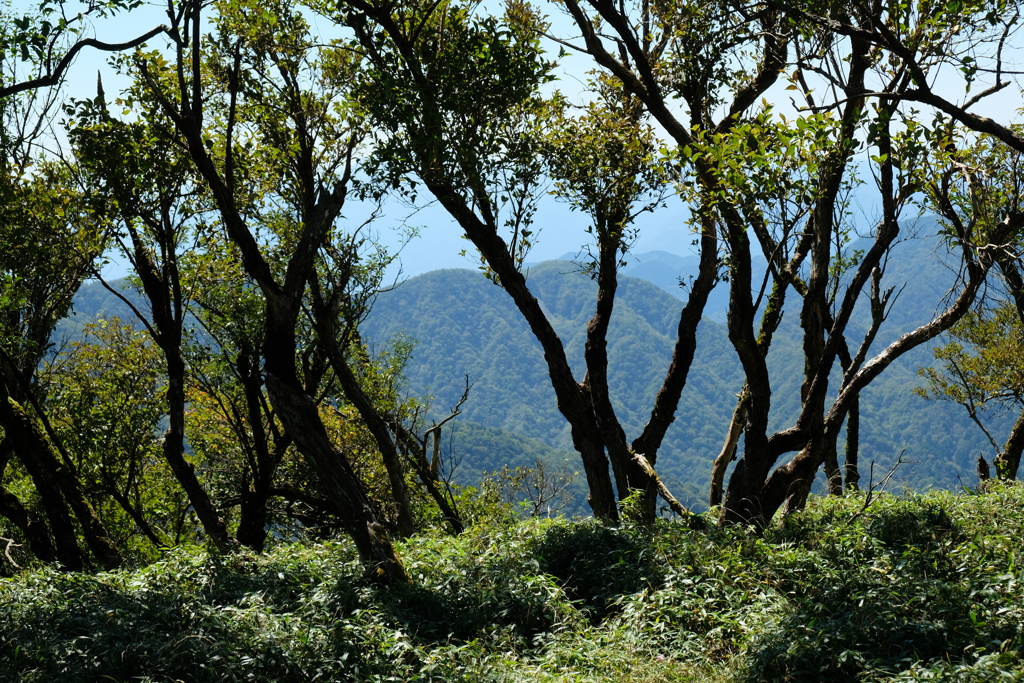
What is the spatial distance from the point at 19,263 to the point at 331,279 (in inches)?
203

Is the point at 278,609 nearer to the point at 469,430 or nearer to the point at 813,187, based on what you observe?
the point at 813,187

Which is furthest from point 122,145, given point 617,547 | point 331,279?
point 617,547

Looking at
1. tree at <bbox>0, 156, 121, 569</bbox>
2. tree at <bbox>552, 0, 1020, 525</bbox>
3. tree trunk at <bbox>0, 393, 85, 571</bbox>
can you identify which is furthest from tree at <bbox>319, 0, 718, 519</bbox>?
tree trunk at <bbox>0, 393, 85, 571</bbox>

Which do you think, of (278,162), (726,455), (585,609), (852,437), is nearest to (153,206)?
(278,162)

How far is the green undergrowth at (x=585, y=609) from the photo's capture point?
18.7 ft

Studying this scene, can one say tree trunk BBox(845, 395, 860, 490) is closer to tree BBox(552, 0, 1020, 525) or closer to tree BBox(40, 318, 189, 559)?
tree BBox(552, 0, 1020, 525)

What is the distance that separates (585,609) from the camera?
729 cm

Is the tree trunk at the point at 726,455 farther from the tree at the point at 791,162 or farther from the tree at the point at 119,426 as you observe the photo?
the tree at the point at 119,426

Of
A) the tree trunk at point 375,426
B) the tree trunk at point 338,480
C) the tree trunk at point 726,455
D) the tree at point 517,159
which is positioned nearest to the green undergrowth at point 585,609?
the tree trunk at point 338,480

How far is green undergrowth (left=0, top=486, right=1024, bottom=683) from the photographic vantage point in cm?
571

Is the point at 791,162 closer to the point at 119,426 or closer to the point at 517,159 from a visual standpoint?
the point at 517,159

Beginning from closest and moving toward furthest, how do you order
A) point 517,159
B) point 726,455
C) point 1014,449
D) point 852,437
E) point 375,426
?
point 517,159 < point 375,426 < point 726,455 < point 1014,449 < point 852,437

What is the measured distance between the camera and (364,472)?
19938 mm

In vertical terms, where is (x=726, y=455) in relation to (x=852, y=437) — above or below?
above
